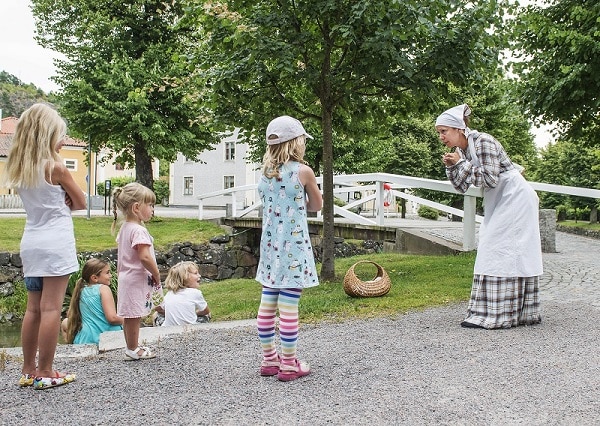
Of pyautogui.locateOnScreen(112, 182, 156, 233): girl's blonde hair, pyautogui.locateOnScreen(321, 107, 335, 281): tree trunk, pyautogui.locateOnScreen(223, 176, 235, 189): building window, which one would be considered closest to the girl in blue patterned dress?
pyautogui.locateOnScreen(112, 182, 156, 233): girl's blonde hair

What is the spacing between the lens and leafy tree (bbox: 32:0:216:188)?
20.4 metres

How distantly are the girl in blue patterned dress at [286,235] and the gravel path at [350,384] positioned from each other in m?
0.27

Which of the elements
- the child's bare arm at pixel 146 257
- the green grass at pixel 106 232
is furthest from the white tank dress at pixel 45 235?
the green grass at pixel 106 232

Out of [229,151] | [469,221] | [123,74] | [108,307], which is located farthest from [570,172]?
[108,307]

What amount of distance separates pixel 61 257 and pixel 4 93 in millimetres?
111308

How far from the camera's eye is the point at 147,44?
22.3 meters

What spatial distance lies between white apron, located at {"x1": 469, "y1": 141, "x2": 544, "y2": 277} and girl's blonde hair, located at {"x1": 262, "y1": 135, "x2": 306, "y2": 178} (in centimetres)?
211

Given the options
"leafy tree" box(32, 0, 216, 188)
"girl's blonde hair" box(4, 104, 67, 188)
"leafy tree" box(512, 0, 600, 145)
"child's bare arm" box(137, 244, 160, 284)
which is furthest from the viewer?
"leafy tree" box(32, 0, 216, 188)

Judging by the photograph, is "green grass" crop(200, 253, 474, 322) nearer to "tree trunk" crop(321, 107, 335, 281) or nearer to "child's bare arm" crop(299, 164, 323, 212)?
"tree trunk" crop(321, 107, 335, 281)

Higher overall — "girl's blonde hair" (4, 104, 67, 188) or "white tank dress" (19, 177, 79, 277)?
"girl's blonde hair" (4, 104, 67, 188)

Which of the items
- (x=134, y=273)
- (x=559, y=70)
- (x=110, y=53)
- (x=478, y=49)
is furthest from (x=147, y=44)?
(x=134, y=273)

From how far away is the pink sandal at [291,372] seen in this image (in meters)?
4.02

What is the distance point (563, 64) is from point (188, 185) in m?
40.4

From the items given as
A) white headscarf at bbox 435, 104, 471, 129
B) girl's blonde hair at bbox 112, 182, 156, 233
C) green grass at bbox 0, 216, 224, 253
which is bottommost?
green grass at bbox 0, 216, 224, 253
